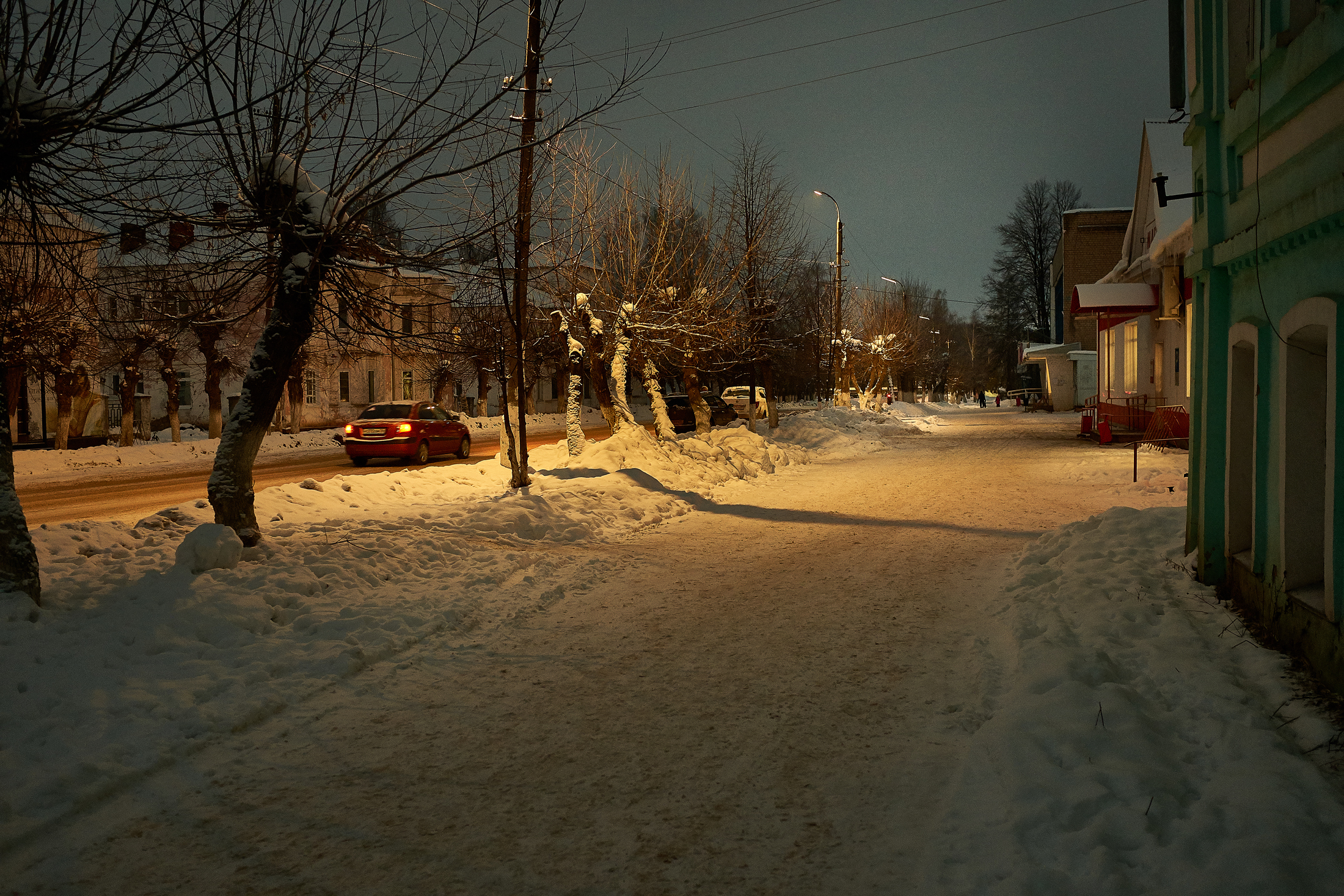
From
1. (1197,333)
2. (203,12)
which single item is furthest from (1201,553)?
(203,12)

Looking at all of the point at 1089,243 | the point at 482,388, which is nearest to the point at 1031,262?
the point at 1089,243

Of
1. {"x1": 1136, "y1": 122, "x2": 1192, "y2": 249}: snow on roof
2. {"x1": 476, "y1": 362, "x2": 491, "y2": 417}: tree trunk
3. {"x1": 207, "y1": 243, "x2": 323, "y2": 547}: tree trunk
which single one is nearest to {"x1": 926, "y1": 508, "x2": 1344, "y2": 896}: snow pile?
{"x1": 207, "y1": 243, "x2": 323, "y2": 547}: tree trunk

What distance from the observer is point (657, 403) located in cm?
2202

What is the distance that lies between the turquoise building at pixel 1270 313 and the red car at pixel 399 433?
17.8 meters

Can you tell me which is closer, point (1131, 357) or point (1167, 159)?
point (1167, 159)

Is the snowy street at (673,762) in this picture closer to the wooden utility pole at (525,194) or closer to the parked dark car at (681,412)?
the wooden utility pole at (525,194)

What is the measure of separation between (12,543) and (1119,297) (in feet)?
87.8

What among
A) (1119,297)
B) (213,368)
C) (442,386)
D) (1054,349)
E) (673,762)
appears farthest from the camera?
(1054,349)

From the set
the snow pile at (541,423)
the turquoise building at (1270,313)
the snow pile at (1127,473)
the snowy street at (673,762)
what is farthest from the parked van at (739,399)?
the snowy street at (673,762)

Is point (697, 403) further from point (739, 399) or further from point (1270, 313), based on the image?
point (1270, 313)

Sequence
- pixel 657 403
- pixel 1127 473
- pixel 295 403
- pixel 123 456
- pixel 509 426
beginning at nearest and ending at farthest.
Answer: pixel 509 426 < pixel 1127 473 < pixel 657 403 < pixel 123 456 < pixel 295 403

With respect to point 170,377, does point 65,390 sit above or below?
below

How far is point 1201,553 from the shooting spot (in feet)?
24.2

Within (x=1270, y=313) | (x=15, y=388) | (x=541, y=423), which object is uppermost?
(x=15, y=388)
